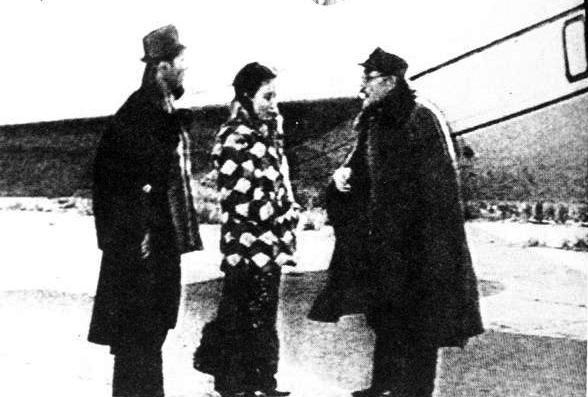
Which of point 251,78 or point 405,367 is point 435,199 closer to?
point 405,367

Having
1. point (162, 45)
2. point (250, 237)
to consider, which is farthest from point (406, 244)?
point (162, 45)

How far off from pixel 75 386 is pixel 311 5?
5.88 feet

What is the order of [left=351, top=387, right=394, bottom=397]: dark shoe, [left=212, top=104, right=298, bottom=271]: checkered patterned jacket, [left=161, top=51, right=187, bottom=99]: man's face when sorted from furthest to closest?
[left=161, top=51, right=187, bottom=99]: man's face → [left=351, top=387, right=394, bottom=397]: dark shoe → [left=212, top=104, right=298, bottom=271]: checkered patterned jacket

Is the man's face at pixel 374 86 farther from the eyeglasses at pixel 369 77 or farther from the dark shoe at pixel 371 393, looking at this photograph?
the dark shoe at pixel 371 393

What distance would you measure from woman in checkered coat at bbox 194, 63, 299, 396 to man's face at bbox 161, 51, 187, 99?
230 mm

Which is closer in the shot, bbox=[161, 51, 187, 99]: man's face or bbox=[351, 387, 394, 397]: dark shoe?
bbox=[351, 387, 394, 397]: dark shoe

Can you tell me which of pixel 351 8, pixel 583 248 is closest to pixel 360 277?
pixel 583 248

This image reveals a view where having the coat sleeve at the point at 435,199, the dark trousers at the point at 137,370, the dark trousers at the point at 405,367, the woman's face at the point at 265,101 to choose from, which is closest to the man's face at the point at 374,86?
the coat sleeve at the point at 435,199

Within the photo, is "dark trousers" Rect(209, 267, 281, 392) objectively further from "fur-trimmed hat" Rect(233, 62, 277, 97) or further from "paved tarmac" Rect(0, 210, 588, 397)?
"fur-trimmed hat" Rect(233, 62, 277, 97)

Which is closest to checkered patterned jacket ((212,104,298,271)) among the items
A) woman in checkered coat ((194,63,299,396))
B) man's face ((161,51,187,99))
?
woman in checkered coat ((194,63,299,396))

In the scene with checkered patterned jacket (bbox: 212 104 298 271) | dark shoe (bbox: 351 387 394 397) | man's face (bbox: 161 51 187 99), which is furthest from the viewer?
man's face (bbox: 161 51 187 99)

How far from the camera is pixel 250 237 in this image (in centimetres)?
260

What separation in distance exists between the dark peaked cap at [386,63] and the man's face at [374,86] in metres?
0.02

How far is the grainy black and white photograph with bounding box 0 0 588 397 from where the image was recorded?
261 cm
